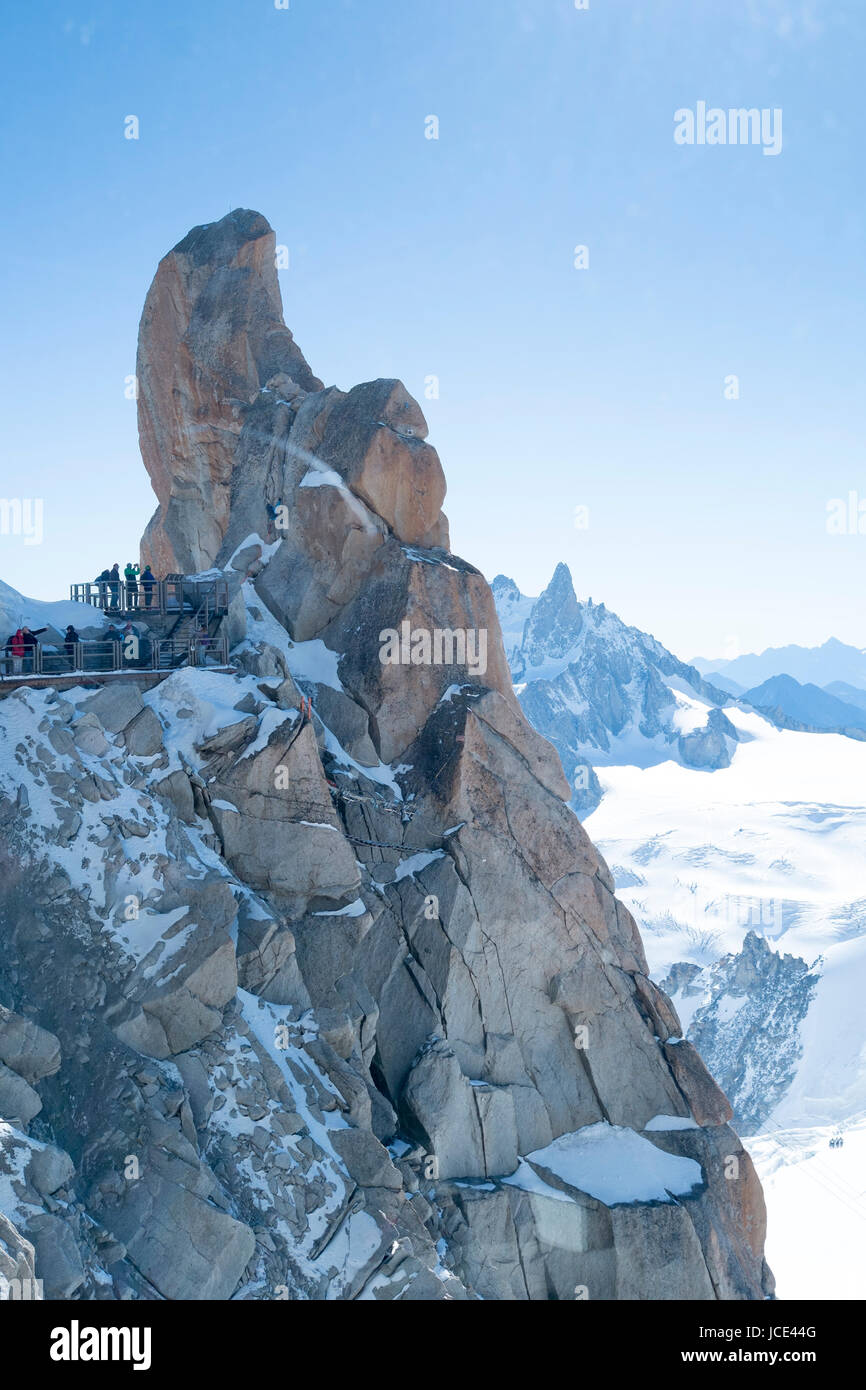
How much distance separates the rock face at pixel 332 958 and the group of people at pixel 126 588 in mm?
2998

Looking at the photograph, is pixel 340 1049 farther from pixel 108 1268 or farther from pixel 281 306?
pixel 281 306

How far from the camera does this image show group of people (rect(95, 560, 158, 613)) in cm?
3959

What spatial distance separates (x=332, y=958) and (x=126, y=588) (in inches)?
564

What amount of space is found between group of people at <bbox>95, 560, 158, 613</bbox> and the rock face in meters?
3.00

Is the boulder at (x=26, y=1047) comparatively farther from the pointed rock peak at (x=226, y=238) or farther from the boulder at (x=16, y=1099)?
the pointed rock peak at (x=226, y=238)

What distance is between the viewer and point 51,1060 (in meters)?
23.9

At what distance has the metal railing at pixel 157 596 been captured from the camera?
39594 mm

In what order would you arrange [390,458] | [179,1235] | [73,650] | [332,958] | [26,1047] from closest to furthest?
[179,1235] < [26,1047] < [332,958] < [73,650] < [390,458]

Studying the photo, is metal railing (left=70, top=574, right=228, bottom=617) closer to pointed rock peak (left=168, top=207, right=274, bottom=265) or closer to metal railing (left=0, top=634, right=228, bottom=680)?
metal railing (left=0, top=634, right=228, bottom=680)

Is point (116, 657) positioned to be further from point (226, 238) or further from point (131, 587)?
point (226, 238)

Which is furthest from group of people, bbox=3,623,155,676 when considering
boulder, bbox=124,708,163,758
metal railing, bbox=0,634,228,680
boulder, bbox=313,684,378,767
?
boulder, bbox=313,684,378,767

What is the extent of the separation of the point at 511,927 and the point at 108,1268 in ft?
59.3

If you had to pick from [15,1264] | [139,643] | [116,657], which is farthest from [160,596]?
[15,1264]

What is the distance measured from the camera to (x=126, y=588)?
39.6 m
